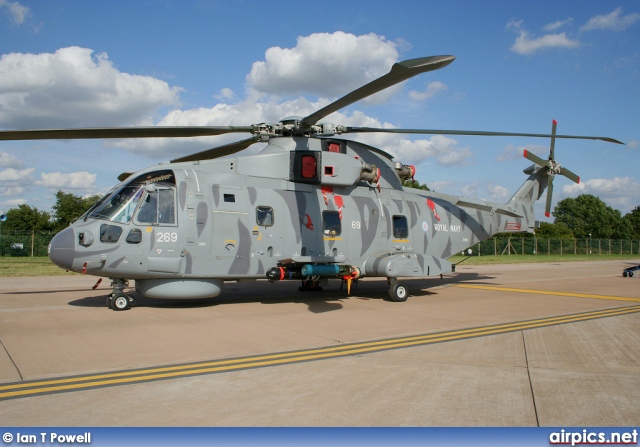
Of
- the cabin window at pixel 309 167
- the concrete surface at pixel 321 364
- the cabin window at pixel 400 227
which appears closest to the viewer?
the concrete surface at pixel 321 364

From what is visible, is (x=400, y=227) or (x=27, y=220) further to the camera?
(x=27, y=220)

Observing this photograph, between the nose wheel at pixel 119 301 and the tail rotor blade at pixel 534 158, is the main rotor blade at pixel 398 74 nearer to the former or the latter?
the nose wheel at pixel 119 301

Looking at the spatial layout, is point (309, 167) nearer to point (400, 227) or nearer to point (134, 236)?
point (400, 227)

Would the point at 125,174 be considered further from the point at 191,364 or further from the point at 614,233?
the point at 614,233

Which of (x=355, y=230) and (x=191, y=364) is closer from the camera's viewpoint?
(x=191, y=364)

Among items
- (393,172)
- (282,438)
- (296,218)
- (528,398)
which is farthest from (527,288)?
(282,438)

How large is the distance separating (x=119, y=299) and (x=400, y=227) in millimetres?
8093

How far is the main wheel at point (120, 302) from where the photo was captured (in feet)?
36.4

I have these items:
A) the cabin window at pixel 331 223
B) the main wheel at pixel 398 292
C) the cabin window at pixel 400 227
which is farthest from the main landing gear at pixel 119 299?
the cabin window at pixel 400 227

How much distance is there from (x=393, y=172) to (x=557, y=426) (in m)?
11.1

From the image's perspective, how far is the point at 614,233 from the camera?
347 ft

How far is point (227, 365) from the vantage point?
22.0ft

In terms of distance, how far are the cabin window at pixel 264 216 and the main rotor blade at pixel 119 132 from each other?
1.97 m

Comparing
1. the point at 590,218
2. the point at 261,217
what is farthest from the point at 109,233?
the point at 590,218
